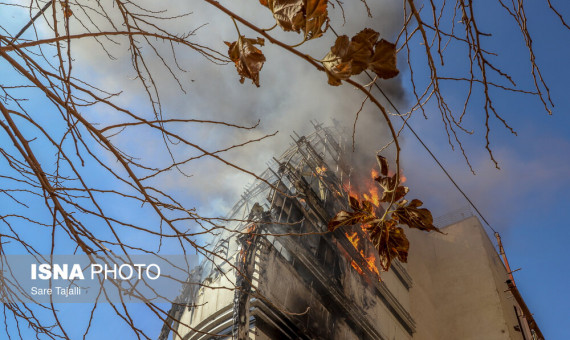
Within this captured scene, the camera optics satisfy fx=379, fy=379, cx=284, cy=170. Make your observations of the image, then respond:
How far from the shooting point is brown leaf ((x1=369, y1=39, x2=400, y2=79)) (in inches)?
51.9

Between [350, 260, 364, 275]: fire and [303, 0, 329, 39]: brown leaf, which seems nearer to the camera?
[303, 0, 329, 39]: brown leaf

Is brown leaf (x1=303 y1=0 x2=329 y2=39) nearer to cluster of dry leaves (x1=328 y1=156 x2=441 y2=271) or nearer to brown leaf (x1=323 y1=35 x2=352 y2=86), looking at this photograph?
brown leaf (x1=323 y1=35 x2=352 y2=86)

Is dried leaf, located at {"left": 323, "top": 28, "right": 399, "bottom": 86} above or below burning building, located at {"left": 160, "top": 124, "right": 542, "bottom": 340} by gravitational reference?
below

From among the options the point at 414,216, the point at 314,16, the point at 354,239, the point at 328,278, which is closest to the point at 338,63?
the point at 314,16

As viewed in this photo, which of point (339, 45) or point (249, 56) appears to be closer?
point (339, 45)

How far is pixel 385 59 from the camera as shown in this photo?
4.40 ft

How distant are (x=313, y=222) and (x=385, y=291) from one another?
349 cm

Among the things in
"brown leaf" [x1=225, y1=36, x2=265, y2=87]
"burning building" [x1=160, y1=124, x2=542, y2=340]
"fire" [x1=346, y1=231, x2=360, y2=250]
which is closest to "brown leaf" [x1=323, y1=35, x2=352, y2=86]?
"brown leaf" [x1=225, y1=36, x2=265, y2=87]

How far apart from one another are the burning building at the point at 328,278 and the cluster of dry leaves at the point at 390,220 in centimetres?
194

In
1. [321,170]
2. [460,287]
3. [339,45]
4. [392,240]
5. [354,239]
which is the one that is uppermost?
[321,170]

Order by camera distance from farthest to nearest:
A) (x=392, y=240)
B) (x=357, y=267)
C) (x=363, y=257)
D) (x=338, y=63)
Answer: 1. (x=363, y=257)
2. (x=357, y=267)
3. (x=392, y=240)
4. (x=338, y=63)

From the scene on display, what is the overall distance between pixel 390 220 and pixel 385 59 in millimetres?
1115

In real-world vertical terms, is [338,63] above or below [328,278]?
below

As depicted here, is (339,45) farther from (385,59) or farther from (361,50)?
(385,59)
